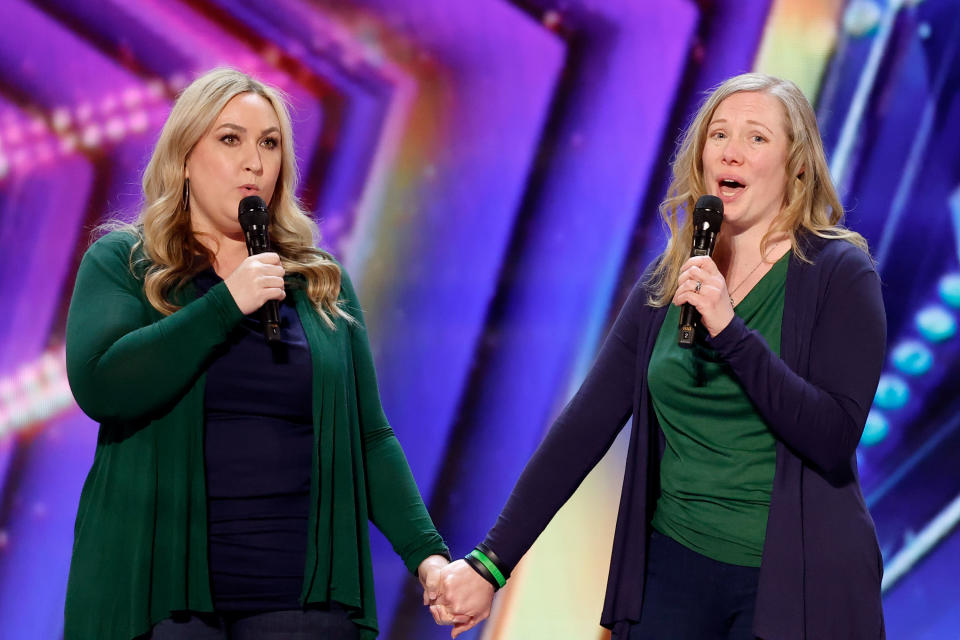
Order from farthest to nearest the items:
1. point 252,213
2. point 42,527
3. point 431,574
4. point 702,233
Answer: point 42,527 → point 431,574 → point 252,213 → point 702,233

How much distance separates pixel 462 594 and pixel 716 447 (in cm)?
59

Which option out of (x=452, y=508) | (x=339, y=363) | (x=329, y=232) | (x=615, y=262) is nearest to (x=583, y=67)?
(x=615, y=262)

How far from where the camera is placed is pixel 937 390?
10.2 ft

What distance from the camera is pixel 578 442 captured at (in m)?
2.01

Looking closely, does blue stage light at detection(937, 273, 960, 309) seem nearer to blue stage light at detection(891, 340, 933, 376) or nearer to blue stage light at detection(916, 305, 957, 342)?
blue stage light at detection(916, 305, 957, 342)

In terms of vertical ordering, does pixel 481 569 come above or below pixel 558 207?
below

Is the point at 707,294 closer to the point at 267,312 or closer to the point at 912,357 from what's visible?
the point at 267,312

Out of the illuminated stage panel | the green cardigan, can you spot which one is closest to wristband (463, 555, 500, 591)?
the green cardigan

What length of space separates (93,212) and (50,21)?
54cm

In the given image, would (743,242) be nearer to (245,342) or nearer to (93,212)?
(245,342)

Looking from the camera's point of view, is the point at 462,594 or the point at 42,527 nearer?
the point at 462,594

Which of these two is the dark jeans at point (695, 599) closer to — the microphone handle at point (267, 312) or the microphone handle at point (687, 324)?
the microphone handle at point (687, 324)

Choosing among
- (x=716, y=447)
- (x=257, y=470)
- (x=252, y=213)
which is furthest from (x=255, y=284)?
(x=716, y=447)

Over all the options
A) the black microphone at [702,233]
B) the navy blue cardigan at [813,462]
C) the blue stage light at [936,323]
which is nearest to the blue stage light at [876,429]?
the blue stage light at [936,323]
